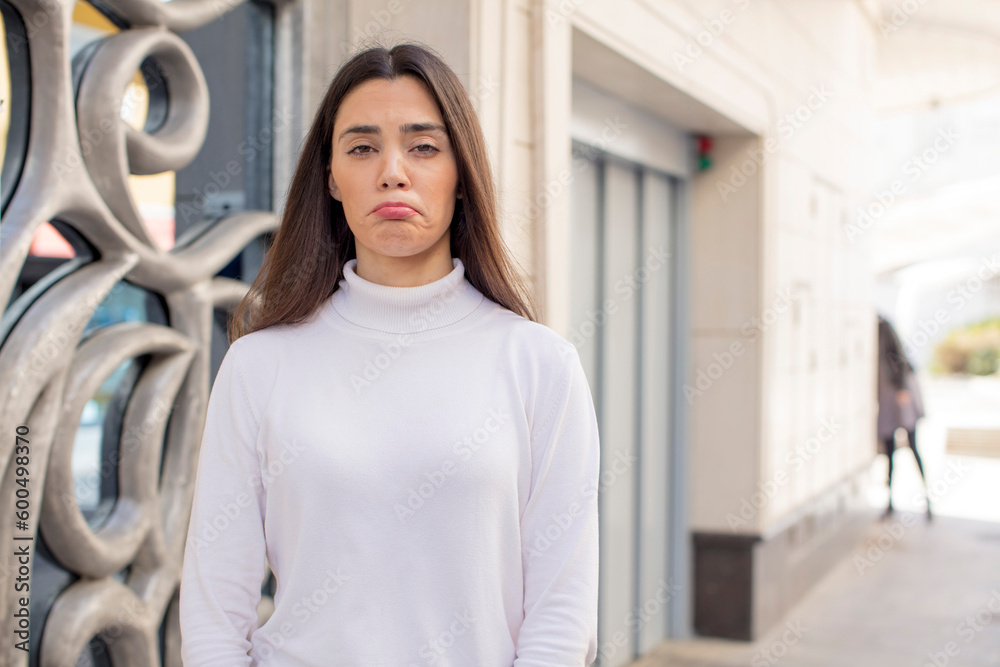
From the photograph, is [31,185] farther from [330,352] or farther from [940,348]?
[940,348]

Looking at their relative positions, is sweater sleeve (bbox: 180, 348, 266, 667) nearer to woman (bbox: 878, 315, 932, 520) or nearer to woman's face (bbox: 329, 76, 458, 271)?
woman's face (bbox: 329, 76, 458, 271)

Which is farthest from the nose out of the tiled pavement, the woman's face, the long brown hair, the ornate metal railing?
the tiled pavement

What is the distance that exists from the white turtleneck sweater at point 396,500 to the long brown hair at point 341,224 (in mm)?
84

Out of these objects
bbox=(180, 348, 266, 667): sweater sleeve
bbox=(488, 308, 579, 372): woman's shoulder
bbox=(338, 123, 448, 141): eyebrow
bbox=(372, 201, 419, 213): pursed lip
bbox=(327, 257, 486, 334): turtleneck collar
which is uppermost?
bbox=(338, 123, 448, 141): eyebrow

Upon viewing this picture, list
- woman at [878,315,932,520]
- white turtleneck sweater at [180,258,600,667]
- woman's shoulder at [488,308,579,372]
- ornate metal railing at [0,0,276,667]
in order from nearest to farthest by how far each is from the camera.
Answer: white turtleneck sweater at [180,258,600,667] → woman's shoulder at [488,308,579,372] → ornate metal railing at [0,0,276,667] → woman at [878,315,932,520]

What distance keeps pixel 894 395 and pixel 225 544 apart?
7.68 metres

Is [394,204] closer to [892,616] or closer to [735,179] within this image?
[735,179]

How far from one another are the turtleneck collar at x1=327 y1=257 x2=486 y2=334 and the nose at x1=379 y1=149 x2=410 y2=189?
17cm

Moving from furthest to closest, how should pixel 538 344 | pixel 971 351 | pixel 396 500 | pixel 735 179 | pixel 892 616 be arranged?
pixel 971 351
pixel 892 616
pixel 735 179
pixel 538 344
pixel 396 500

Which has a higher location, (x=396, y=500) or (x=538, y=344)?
(x=538, y=344)

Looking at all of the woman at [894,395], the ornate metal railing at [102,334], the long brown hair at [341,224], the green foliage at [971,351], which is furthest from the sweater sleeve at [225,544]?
the green foliage at [971,351]

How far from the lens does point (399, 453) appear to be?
1.35 m

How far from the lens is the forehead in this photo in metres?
1.41

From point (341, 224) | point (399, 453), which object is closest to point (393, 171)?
point (341, 224)
